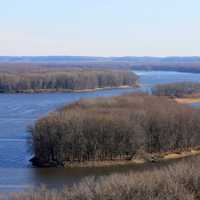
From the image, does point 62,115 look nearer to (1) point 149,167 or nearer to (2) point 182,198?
(1) point 149,167

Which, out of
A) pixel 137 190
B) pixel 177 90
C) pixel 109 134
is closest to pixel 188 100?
pixel 177 90

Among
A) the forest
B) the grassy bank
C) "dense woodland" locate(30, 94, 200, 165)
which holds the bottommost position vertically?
the forest

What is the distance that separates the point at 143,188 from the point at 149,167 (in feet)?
40.4

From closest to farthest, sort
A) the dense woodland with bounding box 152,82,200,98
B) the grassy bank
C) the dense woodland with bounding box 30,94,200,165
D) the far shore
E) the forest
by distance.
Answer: the grassy bank, the dense woodland with bounding box 30,94,200,165, the far shore, the dense woodland with bounding box 152,82,200,98, the forest

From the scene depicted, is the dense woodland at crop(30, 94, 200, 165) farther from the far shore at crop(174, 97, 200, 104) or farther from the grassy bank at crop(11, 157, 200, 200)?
the far shore at crop(174, 97, 200, 104)

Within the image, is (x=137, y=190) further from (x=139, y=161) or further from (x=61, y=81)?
(x=61, y=81)

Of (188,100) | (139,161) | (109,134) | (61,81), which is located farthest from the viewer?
(61,81)

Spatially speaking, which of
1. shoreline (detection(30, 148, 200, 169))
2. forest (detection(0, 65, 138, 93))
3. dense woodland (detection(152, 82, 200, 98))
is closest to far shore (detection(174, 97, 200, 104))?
dense woodland (detection(152, 82, 200, 98))

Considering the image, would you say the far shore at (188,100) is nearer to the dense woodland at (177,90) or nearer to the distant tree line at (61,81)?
the dense woodland at (177,90)

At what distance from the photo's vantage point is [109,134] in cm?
3253

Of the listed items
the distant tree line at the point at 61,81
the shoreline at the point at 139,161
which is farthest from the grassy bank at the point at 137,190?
the distant tree line at the point at 61,81

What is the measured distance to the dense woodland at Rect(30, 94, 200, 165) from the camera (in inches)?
1246

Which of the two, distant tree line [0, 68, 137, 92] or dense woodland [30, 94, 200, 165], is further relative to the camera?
distant tree line [0, 68, 137, 92]

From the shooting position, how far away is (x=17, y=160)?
100 ft
